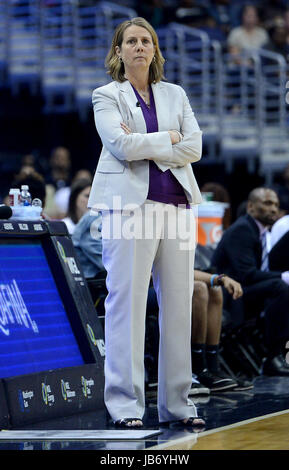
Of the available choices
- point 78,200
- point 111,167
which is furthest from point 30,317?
point 78,200

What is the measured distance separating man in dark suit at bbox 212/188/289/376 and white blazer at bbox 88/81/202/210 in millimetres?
2429

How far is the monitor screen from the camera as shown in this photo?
459 cm

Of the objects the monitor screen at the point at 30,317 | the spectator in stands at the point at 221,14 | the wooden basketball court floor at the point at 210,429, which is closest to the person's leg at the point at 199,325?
the wooden basketball court floor at the point at 210,429

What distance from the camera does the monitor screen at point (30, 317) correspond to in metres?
4.59

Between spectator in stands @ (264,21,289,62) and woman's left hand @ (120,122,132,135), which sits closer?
woman's left hand @ (120,122,132,135)

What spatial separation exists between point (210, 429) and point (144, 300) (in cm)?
64

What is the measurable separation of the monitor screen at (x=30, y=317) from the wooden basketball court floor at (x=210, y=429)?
13.2 inches

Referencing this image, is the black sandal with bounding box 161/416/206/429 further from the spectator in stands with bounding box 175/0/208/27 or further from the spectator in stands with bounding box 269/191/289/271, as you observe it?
the spectator in stands with bounding box 175/0/208/27

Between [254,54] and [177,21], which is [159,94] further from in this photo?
[177,21]

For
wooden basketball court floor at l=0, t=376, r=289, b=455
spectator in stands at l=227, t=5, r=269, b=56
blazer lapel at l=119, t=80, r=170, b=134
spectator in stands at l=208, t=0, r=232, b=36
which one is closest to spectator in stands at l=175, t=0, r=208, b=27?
spectator in stands at l=208, t=0, r=232, b=36

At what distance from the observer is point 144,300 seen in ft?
13.9

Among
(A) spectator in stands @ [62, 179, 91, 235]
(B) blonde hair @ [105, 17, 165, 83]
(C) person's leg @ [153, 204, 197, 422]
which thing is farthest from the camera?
(A) spectator in stands @ [62, 179, 91, 235]

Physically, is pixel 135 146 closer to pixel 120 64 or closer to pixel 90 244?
pixel 120 64
